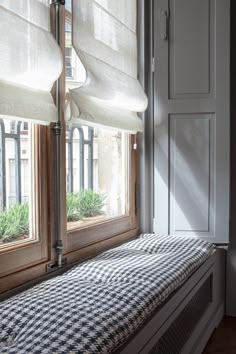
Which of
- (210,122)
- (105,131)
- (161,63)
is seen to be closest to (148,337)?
(105,131)

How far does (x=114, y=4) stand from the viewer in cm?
242

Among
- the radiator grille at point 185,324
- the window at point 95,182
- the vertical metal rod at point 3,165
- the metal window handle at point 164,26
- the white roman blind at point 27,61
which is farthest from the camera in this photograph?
Answer: the metal window handle at point 164,26

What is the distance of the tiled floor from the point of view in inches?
97.2

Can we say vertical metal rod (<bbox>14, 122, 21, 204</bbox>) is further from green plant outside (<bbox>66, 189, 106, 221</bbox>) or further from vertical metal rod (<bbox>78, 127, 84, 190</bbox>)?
vertical metal rod (<bbox>78, 127, 84, 190</bbox>)

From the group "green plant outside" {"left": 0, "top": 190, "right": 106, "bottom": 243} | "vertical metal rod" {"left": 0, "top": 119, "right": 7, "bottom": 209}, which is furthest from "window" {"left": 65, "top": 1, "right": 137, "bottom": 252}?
"vertical metal rod" {"left": 0, "top": 119, "right": 7, "bottom": 209}

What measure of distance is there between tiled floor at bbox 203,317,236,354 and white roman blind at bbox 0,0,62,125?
58.7 inches

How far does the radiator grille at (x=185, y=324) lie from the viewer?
184cm

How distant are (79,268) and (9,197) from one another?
42 cm

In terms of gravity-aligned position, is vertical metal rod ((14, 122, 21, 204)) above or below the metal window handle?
below

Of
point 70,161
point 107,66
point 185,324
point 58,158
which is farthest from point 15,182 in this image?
point 185,324

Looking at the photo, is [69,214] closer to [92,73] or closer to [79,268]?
[79,268]

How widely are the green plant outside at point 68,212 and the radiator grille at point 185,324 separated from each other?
63cm

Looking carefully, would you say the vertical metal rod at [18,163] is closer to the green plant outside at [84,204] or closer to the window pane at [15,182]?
the window pane at [15,182]

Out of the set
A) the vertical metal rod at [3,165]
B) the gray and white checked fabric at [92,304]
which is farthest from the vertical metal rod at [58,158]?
the vertical metal rod at [3,165]
